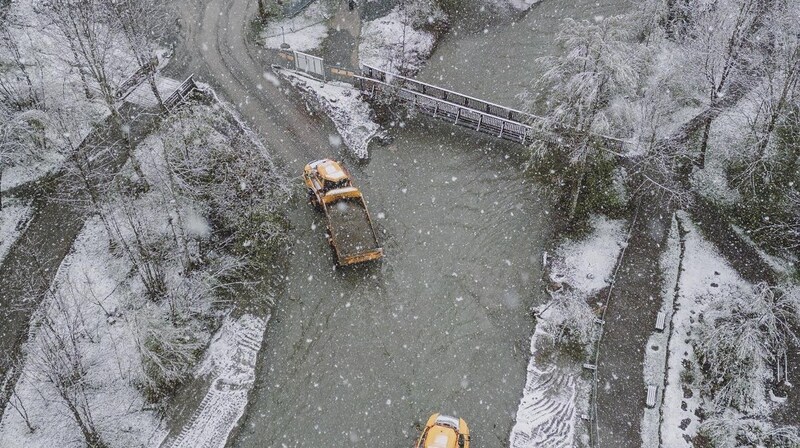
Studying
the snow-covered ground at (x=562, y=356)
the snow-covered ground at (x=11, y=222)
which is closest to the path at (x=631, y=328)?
the snow-covered ground at (x=562, y=356)

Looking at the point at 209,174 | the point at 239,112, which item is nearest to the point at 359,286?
the point at 209,174

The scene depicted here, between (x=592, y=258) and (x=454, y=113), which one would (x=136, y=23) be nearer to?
(x=454, y=113)

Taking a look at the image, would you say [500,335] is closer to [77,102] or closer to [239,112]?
[239,112]

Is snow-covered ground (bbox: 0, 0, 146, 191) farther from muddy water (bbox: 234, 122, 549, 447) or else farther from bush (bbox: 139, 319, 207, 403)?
muddy water (bbox: 234, 122, 549, 447)

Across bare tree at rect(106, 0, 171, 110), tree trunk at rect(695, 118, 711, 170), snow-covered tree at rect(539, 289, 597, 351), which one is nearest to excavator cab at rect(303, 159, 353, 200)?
bare tree at rect(106, 0, 171, 110)

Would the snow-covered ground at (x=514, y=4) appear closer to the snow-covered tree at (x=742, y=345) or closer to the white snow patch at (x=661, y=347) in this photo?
the white snow patch at (x=661, y=347)

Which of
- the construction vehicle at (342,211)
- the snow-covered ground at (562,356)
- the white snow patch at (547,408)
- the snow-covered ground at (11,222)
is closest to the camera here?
the white snow patch at (547,408)

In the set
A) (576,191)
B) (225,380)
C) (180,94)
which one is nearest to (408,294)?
(225,380)
